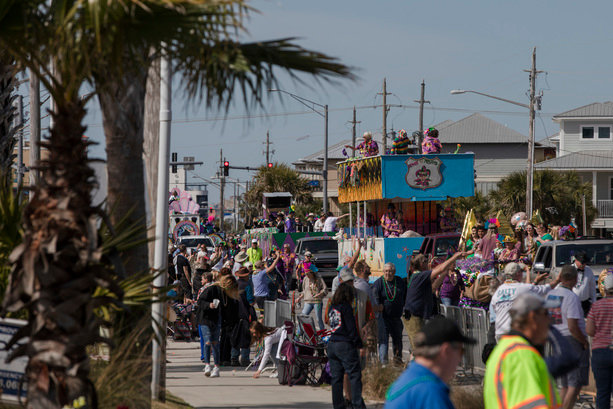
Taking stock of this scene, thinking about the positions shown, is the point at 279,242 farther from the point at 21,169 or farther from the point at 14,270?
the point at 14,270

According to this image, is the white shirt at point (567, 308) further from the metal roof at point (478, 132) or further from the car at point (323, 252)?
the metal roof at point (478, 132)

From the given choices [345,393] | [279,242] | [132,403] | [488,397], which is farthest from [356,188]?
[488,397]

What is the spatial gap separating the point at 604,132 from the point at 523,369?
62858 millimetres

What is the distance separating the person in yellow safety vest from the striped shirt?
4520 millimetres

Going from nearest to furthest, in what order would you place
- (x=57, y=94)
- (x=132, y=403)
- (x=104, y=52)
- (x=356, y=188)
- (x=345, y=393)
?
(x=104, y=52), (x=57, y=94), (x=132, y=403), (x=345, y=393), (x=356, y=188)

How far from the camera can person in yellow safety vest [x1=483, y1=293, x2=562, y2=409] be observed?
491 centimetres

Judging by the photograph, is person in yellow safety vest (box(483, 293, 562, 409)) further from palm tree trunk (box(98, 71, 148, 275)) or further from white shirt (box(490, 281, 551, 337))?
white shirt (box(490, 281, 551, 337))

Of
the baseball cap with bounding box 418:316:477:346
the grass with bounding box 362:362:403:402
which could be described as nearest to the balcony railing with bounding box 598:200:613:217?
the grass with bounding box 362:362:403:402

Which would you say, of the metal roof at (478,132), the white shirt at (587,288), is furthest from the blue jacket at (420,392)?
the metal roof at (478,132)

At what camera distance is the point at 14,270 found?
6.53 metres

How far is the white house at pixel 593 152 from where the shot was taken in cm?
5884

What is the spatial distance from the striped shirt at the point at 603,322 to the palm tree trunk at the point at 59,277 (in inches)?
211

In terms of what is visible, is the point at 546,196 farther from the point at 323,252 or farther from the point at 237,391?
the point at 237,391

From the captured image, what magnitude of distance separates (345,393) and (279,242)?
977 inches
